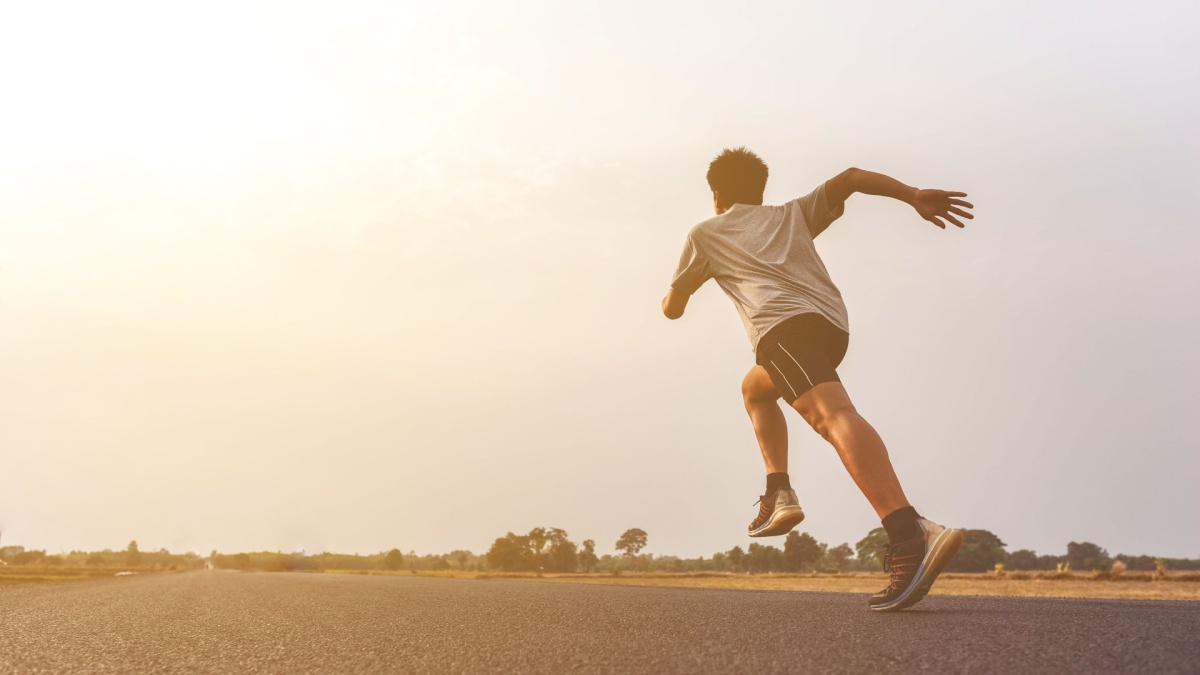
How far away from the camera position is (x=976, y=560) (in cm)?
6988

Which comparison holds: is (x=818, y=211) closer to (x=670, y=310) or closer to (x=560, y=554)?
(x=670, y=310)

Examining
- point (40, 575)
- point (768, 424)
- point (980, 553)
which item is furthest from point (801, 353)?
point (980, 553)

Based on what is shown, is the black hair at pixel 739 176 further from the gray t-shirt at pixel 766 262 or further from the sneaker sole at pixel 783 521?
the sneaker sole at pixel 783 521

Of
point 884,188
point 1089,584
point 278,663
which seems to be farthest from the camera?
point 1089,584

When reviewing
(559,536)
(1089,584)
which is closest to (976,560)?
(1089,584)

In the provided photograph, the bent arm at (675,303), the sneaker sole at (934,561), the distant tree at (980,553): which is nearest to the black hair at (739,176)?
the bent arm at (675,303)

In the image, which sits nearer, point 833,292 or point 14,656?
point 14,656

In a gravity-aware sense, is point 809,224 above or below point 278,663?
above

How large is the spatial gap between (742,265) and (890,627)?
2.08 m

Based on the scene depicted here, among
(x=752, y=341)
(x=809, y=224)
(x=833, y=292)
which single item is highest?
(x=809, y=224)

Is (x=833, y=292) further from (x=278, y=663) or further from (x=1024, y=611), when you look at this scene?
(x=278, y=663)

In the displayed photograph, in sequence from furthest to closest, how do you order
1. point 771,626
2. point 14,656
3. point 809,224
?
1. point 809,224
2. point 771,626
3. point 14,656

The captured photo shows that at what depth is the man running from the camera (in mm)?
3359

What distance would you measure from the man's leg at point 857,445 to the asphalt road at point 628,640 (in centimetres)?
51
